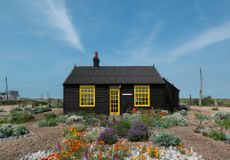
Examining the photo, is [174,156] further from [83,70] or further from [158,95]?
[83,70]

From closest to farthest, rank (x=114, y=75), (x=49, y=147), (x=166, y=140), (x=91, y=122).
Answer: (x=166, y=140)
(x=49, y=147)
(x=91, y=122)
(x=114, y=75)

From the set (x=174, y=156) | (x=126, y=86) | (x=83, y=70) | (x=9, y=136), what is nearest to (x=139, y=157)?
(x=174, y=156)

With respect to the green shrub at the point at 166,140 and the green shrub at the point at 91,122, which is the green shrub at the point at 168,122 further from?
the green shrub at the point at 166,140

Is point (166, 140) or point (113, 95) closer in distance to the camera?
point (166, 140)

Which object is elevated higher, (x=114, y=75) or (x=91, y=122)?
(x=114, y=75)

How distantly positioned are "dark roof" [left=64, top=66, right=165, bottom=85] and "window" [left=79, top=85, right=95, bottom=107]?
1.49 feet

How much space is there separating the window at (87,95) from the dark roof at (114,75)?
46 cm

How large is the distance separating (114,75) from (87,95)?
2.76 metres

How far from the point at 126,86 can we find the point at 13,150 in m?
11.6

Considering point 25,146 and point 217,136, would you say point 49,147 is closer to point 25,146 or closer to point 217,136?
point 25,146

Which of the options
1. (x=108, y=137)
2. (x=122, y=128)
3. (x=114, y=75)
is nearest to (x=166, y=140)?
(x=108, y=137)

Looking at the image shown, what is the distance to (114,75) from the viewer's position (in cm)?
1844

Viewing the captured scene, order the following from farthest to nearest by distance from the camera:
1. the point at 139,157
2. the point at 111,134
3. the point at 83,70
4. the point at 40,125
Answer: the point at 83,70
the point at 40,125
the point at 111,134
the point at 139,157

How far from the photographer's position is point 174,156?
5.49m
